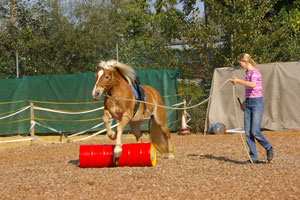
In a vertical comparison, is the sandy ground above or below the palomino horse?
below

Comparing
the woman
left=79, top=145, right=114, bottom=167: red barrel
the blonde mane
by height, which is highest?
the blonde mane

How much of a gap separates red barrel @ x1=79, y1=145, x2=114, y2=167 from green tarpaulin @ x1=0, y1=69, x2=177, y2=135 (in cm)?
806

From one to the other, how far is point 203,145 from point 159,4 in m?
30.3

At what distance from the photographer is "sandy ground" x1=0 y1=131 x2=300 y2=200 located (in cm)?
592

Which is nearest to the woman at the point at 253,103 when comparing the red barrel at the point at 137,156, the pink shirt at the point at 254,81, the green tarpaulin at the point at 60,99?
the pink shirt at the point at 254,81

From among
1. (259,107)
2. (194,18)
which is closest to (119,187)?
(259,107)

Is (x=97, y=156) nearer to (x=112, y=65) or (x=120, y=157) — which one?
(x=120, y=157)

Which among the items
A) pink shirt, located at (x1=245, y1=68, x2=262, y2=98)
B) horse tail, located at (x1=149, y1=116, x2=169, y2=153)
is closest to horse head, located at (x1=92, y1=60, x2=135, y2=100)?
horse tail, located at (x1=149, y1=116, x2=169, y2=153)

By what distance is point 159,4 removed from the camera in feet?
132

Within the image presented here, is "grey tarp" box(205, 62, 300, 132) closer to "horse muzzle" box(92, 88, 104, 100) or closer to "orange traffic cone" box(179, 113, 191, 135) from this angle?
"orange traffic cone" box(179, 113, 191, 135)

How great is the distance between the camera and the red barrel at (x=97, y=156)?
26.4ft

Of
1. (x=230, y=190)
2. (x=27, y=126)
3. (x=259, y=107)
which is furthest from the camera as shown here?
(x=27, y=126)

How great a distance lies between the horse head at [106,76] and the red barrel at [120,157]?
1.05 meters

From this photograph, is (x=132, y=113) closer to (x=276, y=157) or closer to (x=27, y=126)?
(x=276, y=157)
